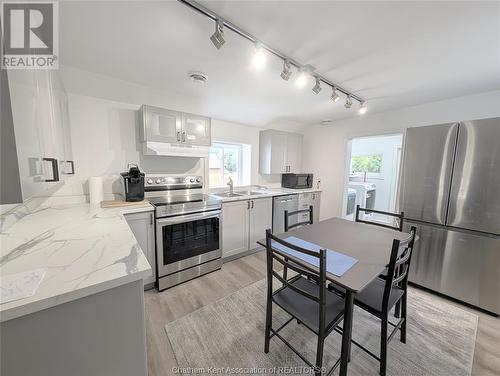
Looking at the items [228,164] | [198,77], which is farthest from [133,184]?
[228,164]

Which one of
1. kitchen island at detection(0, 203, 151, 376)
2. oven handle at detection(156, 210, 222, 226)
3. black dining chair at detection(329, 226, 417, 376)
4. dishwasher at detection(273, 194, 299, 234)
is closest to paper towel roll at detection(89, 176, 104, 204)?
oven handle at detection(156, 210, 222, 226)

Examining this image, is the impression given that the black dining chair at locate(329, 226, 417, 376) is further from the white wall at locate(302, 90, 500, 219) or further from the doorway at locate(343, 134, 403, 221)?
the doorway at locate(343, 134, 403, 221)

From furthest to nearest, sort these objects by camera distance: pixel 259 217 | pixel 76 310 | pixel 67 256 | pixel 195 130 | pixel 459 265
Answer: pixel 259 217
pixel 195 130
pixel 459 265
pixel 67 256
pixel 76 310

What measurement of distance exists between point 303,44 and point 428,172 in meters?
1.97

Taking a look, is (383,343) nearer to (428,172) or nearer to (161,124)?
(428,172)

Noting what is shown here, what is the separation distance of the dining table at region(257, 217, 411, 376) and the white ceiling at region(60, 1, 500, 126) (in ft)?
4.73

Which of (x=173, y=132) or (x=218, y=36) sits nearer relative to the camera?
(x=218, y=36)

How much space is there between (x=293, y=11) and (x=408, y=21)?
762 mm

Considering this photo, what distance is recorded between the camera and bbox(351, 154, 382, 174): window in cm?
519

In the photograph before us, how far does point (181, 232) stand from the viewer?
2234 mm

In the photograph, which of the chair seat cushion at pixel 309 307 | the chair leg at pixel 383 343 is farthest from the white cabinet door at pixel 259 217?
the chair leg at pixel 383 343

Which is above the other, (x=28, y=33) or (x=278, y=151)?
(x=28, y=33)

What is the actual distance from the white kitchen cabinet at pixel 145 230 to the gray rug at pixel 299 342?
75cm

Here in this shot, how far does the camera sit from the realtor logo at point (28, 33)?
84 cm
